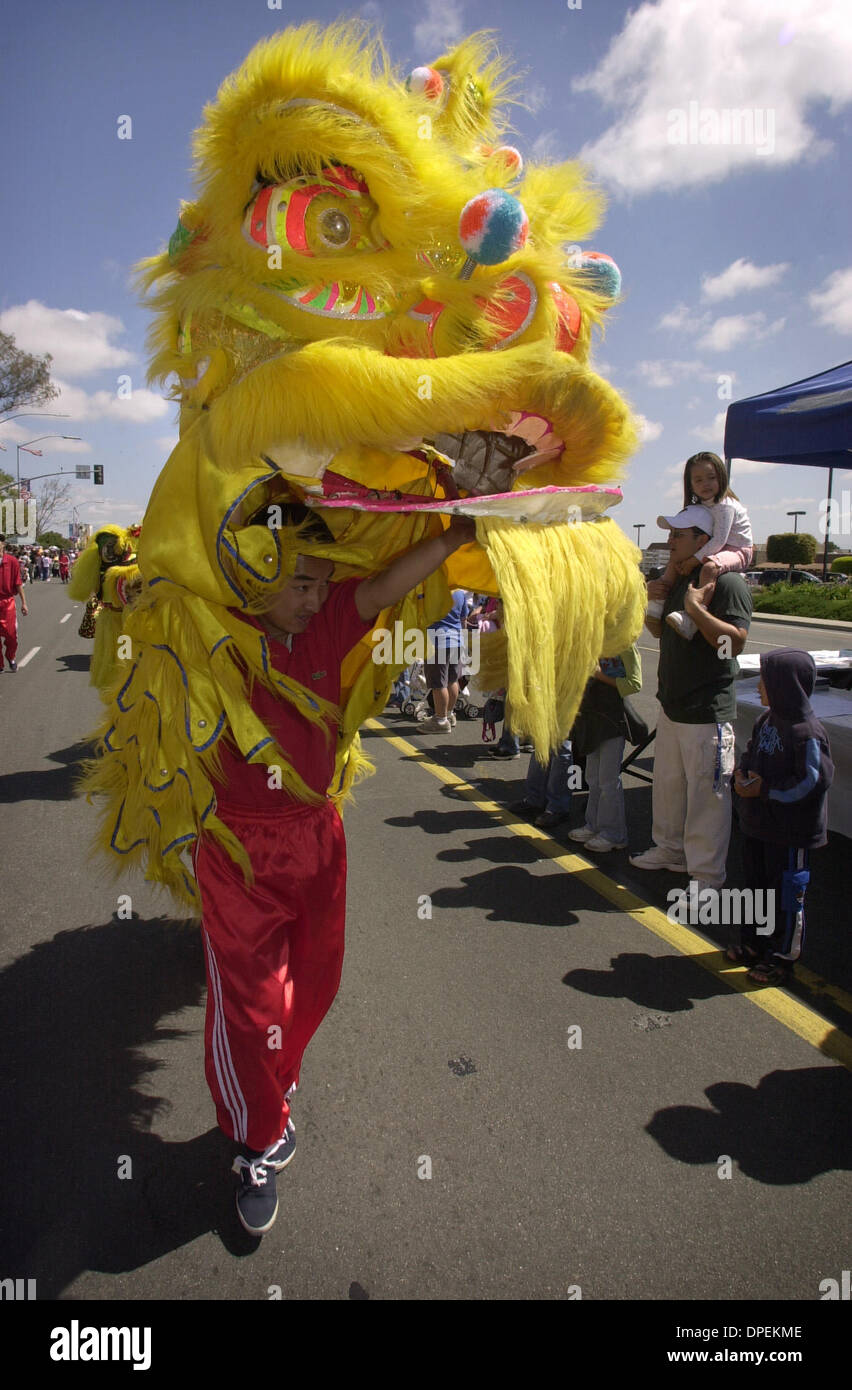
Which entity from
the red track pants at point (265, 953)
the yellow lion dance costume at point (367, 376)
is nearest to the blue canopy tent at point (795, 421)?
the yellow lion dance costume at point (367, 376)

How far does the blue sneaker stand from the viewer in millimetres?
2031

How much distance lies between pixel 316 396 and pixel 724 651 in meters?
2.74

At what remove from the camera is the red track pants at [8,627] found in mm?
9969

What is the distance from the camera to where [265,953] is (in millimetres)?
2051

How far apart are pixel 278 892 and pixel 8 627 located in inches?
381

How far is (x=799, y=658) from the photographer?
3.19m

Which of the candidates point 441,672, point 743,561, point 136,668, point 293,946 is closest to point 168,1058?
point 293,946

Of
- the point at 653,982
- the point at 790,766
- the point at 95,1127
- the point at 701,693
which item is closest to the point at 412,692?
the point at 701,693

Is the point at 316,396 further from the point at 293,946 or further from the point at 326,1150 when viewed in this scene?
the point at 326,1150

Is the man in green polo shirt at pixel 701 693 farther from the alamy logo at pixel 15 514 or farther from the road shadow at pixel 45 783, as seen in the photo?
the alamy logo at pixel 15 514

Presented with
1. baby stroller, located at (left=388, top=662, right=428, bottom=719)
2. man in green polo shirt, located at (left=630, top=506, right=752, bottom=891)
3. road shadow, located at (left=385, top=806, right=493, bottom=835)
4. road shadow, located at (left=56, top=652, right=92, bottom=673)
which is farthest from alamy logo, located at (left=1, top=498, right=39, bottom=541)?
man in green polo shirt, located at (left=630, top=506, right=752, bottom=891)
